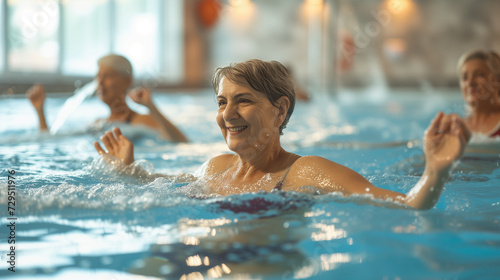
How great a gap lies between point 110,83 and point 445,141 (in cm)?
329

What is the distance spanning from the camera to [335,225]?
7.06ft

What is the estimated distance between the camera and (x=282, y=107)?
2.38m

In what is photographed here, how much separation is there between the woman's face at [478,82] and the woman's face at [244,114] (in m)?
2.44

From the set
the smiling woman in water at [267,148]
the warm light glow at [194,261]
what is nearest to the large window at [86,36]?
the smiling woman in water at [267,148]

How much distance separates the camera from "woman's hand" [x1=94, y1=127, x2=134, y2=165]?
292 cm

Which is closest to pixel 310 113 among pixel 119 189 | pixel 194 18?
pixel 119 189

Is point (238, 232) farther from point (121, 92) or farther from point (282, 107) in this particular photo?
point (121, 92)

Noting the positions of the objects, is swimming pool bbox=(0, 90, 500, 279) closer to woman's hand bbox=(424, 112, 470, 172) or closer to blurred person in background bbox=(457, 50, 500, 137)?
woman's hand bbox=(424, 112, 470, 172)

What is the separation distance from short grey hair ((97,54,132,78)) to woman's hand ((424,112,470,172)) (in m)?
3.23

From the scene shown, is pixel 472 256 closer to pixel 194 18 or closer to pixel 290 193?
pixel 290 193

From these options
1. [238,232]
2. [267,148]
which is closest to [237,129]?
[267,148]

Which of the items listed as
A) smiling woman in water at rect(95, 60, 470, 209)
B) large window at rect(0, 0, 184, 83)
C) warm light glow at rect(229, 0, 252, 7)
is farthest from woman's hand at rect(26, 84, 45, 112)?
warm light glow at rect(229, 0, 252, 7)

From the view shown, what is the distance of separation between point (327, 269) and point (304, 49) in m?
15.3

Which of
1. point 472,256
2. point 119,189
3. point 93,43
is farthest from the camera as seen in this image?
point 93,43
